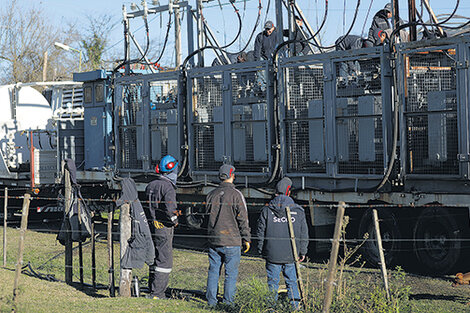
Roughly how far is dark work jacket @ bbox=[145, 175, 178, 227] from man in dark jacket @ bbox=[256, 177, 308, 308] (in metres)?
1.44

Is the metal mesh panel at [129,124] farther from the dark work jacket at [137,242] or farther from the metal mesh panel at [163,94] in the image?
the dark work jacket at [137,242]

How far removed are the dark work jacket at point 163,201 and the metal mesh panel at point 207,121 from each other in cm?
454

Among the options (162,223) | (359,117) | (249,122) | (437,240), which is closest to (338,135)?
(359,117)

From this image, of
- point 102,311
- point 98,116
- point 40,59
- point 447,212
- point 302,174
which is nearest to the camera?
point 102,311

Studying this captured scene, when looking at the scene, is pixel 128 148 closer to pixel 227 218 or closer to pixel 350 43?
pixel 350 43

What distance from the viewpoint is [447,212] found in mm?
11125

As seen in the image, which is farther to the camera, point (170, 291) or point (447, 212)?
point (447, 212)

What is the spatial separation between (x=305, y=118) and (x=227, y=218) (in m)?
4.32

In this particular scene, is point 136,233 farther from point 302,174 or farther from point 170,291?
point 302,174

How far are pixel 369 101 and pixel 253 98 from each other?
2609 mm

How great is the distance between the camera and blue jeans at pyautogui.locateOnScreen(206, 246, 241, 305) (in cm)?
849

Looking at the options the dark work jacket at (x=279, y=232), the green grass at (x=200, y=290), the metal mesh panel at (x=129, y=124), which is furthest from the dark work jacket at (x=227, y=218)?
the metal mesh panel at (x=129, y=124)

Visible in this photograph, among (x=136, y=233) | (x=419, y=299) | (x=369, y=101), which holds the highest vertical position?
(x=369, y=101)

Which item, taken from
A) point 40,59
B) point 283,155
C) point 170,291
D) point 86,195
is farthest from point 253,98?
point 40,59
